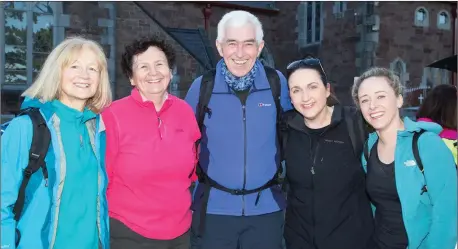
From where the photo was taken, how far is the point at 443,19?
16.8 metres

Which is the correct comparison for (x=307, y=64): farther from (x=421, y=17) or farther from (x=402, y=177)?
(x=421, y=17)

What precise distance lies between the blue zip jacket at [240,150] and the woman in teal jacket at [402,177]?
0.70 metres

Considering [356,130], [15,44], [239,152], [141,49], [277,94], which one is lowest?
[239,152]

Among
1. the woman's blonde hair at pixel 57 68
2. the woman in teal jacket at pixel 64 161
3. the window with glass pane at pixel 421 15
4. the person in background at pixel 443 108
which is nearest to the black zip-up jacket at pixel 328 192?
the woman in teal jacket at pixel 64 161

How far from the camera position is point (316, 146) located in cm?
327

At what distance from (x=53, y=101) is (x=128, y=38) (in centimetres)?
939

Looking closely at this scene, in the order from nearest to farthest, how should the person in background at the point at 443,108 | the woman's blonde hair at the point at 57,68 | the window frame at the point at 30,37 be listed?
the woman's blonde hair at the point at 57,68 < the person in background at the point at 443,108 < the window frame at the point at 30,37

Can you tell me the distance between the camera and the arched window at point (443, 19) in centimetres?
1672

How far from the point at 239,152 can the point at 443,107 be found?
2494 mm

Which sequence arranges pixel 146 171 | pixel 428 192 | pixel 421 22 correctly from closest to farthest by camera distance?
1. pixel 428 192
2. pixel 146 171
3. pixel 421 22

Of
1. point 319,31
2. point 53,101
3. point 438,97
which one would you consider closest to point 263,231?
point 53,101

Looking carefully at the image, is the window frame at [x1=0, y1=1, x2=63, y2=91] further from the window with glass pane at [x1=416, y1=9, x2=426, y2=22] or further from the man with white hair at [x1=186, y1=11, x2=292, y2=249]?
the window with glass pane at [x1=416, y1=9, x2=426, y2=22]

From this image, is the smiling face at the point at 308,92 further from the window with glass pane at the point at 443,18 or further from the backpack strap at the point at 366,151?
the window with glass pane at the point at 443,18

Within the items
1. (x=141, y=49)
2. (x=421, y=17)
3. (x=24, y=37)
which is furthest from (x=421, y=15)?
(x=141, y=49)
